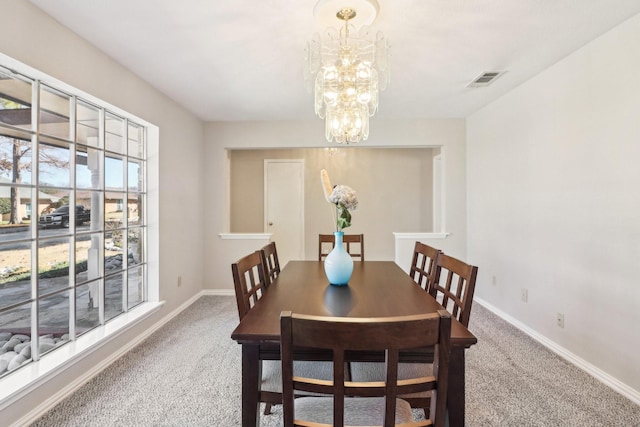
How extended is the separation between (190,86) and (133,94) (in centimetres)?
50

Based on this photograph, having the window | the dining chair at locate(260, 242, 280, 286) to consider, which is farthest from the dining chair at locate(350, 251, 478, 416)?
the window

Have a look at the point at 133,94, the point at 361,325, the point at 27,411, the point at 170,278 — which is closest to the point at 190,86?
the point at 133,94

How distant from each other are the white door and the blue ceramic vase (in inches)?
137

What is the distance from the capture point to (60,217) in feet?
6.56

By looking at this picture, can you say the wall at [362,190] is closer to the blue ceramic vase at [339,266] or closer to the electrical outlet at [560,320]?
the electrical outlet at [560,320]

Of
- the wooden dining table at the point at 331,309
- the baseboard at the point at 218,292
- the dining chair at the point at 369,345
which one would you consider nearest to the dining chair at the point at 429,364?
the wooden dining table at the point at 331,309

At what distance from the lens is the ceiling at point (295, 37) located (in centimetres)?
173

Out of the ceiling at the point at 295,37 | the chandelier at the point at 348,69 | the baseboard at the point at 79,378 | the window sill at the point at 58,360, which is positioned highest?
the ceiling at the point at 295,37

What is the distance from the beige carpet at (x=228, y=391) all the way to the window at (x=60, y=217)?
1.54 feet

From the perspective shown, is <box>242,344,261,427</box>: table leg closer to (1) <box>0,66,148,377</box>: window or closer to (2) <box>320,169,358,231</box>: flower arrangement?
(2) <box>320,169,358,231</box>: flower arrangement

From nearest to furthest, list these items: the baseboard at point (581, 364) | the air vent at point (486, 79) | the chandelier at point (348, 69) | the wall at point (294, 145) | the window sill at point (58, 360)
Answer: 1. the window sill at point (58, 360)
2. the chandelier at point (348, 69)
3. the baseboard at point (581, 364)
4. the air vent at point (486, 79)
5. the wall at point (294, 145)

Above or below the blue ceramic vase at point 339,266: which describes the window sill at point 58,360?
below

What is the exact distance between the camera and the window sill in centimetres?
157

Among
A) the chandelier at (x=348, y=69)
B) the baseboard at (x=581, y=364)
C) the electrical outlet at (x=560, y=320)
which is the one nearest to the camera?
the chandelier at (x=348, y=69)
